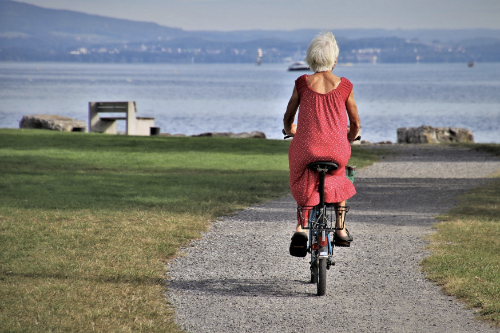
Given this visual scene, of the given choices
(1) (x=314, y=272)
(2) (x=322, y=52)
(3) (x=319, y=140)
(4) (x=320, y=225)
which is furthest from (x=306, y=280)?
(2) (x=322, y=52)

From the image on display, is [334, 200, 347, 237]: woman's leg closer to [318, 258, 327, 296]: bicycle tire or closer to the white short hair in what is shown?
[318, 258, 327, 296]: bicycle tire

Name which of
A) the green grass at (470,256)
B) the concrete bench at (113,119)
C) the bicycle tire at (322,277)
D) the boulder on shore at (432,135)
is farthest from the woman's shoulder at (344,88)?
the boulder on shore at (432,135)

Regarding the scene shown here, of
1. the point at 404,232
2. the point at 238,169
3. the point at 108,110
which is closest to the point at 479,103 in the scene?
the point at 108,110

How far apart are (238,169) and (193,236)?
7.27 m

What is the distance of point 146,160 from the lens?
15.7 metres

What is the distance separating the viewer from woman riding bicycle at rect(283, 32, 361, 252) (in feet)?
17.0

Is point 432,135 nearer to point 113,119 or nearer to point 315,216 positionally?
point 113,119

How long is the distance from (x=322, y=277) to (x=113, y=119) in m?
19.2

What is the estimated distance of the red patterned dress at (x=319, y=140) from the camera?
5.19 metres

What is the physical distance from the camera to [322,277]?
17.5ft

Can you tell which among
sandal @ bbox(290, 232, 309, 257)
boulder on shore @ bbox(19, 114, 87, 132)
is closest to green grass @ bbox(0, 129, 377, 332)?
sandal @ bbox(290, 232, 309, 257)

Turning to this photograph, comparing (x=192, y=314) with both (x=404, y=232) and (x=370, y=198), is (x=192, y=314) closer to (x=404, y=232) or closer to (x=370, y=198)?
(x=404, y=232)

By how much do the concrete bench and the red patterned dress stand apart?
17.6 metres

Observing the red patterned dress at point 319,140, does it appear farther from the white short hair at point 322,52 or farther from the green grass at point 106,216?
the green grass at point 106,216
